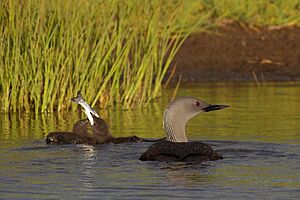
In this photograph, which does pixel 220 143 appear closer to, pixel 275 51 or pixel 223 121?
pixel 223 121

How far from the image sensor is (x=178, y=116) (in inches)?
466

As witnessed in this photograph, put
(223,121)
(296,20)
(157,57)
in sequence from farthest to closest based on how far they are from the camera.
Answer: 1. (296,20)
2. (157,57)
3. (223,121)

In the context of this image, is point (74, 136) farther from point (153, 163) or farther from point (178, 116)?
point (153, 163)

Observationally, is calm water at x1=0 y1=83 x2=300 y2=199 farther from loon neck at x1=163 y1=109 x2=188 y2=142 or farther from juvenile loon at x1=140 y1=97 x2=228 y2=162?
loon neck at x1=163 y1=109 x2=188 y2=142

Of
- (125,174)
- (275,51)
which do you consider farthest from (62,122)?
(275,51)

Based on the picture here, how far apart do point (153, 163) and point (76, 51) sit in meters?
4.84

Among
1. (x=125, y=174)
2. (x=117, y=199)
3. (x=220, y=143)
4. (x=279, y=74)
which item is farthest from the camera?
(x=279, y=74)

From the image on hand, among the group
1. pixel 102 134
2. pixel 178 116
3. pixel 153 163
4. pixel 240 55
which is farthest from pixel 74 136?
pixel 240 55

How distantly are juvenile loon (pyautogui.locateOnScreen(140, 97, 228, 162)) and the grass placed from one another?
12.9ft

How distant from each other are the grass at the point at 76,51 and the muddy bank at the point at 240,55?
4.00m

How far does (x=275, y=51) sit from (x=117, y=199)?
1322 centimetres

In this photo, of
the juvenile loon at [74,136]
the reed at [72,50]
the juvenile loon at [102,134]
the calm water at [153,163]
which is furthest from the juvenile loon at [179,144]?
the reed at [72,50]

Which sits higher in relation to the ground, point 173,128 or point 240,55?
point 240,55

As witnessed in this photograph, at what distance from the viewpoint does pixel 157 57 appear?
17281mm
